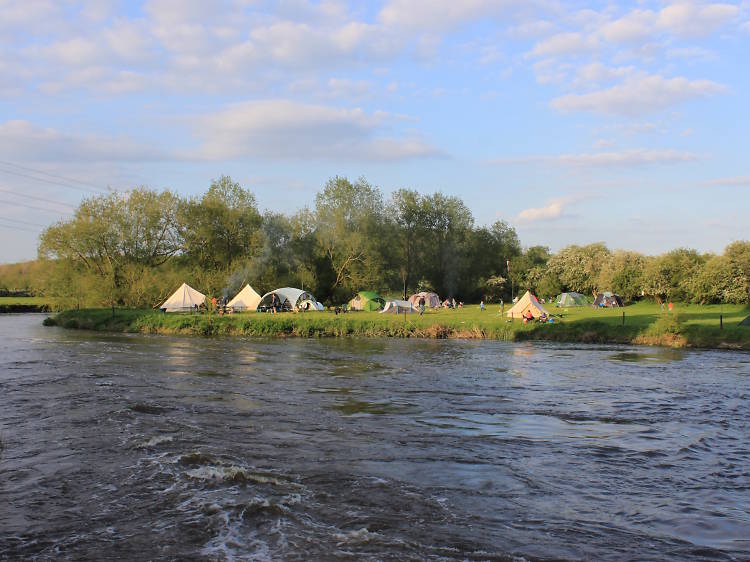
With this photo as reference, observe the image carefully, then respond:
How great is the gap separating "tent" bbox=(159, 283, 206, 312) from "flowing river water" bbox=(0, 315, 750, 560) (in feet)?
113

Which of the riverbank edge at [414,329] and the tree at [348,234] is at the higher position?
the tree at [348,234]

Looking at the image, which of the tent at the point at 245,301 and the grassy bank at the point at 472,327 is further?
the tent at the point at 245,301

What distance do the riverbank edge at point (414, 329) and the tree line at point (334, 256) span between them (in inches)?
353

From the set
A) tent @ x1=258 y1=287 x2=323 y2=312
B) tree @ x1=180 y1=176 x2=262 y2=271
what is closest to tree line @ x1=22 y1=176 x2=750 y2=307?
tree @ x1=180 y1=176 x2=262 y2=271

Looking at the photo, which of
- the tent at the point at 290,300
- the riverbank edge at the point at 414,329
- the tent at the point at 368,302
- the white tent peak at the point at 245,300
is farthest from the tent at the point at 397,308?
the riverbank edge at the point at 414,329

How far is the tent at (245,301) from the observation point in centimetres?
5844

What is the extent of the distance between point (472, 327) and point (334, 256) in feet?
114

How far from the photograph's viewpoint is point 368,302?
62.7m

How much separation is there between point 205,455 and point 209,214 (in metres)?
59.6

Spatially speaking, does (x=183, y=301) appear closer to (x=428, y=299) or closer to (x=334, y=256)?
(x=334, y=256)

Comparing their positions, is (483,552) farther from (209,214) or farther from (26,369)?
(209,214)

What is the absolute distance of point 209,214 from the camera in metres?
68.3

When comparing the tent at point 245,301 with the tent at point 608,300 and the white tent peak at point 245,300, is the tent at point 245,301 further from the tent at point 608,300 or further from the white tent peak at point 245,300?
the tent at point 608,300

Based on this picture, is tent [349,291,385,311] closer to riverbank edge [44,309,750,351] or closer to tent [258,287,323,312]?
tent [258,287,323,312]
